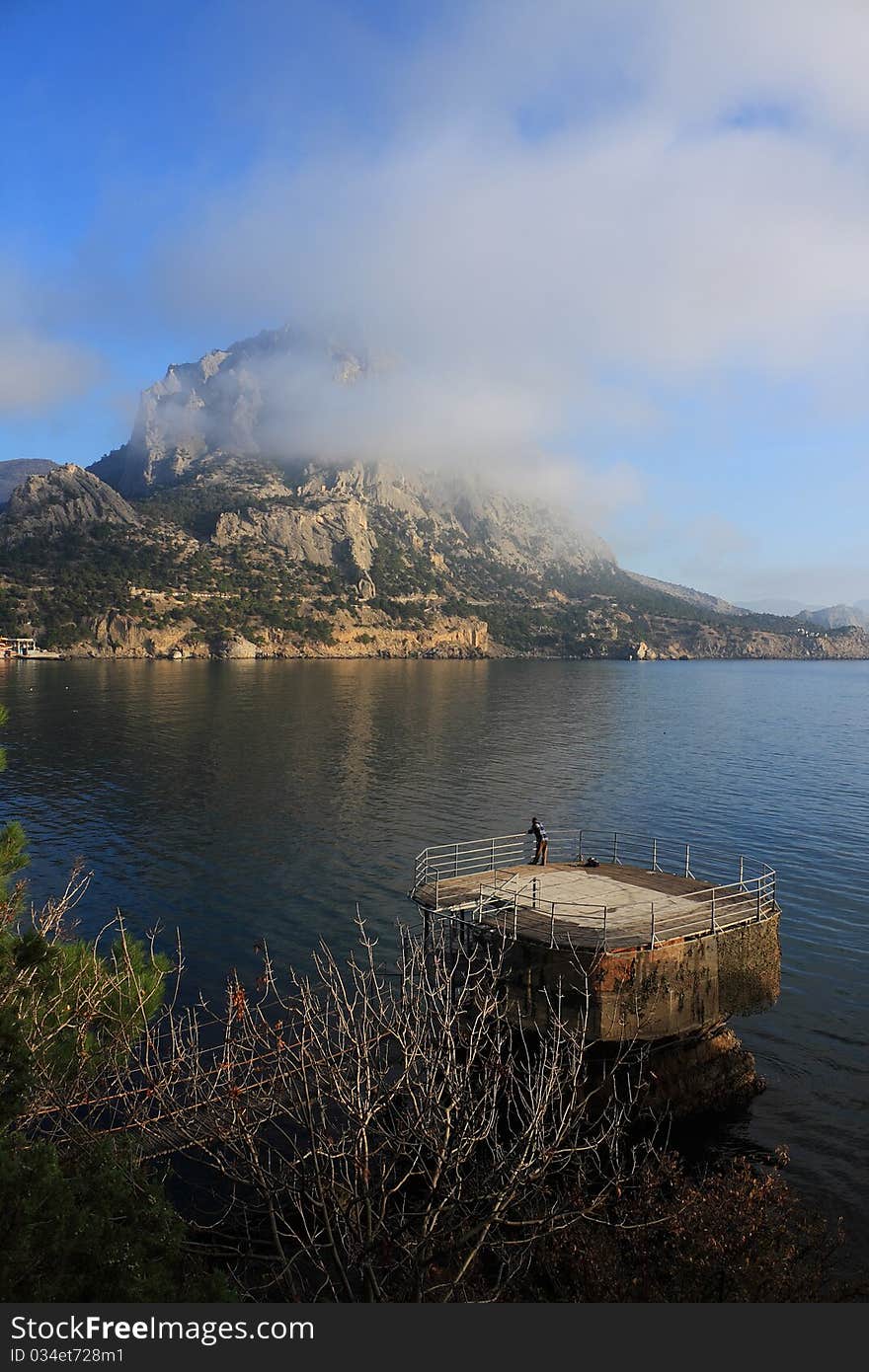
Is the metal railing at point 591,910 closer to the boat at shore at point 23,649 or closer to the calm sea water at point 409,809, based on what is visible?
the calm sea water at point 409,809

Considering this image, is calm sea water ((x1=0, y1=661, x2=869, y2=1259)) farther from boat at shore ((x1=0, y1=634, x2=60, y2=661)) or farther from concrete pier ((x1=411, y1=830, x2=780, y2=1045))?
boat at shore ((x1=0, y1=634, x2=60, y2=661))

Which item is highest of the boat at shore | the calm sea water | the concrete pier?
the boat at shore

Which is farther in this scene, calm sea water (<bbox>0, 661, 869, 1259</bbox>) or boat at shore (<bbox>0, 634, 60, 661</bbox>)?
boat at shore (<bbox>0, 634, 60, 661</bbox>)

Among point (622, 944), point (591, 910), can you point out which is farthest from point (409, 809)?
point (622, 944)

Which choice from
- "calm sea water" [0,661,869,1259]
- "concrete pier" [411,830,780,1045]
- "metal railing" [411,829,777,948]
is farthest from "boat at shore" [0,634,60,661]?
"concrete pier" [411,830,780,1045]

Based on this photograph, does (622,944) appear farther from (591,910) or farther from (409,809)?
(409,809)

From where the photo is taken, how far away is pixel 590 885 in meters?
24.8

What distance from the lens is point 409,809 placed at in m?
52.4

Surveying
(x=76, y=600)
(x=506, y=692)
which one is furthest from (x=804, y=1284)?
(x=76, y=600)

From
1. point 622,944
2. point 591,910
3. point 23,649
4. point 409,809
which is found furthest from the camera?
point 23,649

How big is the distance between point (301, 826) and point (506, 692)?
290ft

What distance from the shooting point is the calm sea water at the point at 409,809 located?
25375mm

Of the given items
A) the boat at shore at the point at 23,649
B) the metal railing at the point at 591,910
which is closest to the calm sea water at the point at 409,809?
the metal railing at the point at 591,910

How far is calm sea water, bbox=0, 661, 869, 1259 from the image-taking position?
83.3 ft
